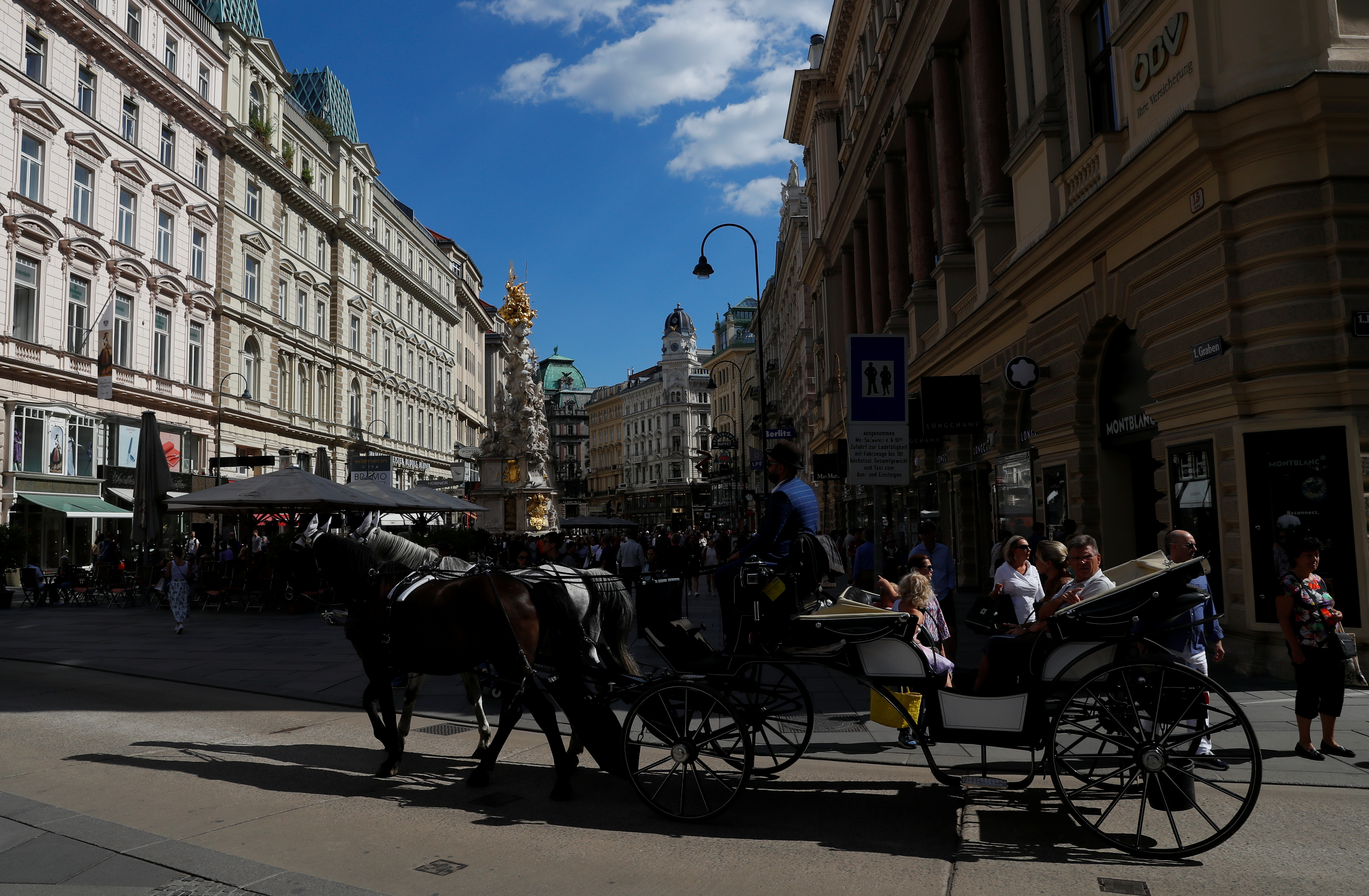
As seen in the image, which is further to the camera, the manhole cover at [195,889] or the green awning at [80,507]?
the green awning at [80,507]

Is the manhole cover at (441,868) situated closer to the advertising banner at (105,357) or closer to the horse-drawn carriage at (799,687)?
the horse-drawn carriage at (799,687)

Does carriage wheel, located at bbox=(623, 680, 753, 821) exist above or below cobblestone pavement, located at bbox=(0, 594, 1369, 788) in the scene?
above

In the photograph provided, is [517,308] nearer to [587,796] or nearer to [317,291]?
[317,291]

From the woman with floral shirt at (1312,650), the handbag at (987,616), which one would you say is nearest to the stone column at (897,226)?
the handbag at (987,616)

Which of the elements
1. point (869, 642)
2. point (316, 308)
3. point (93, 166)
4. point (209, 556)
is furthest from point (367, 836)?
point (316, 308)

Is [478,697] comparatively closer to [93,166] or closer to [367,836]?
[367,836]

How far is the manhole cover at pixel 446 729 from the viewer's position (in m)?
8.91

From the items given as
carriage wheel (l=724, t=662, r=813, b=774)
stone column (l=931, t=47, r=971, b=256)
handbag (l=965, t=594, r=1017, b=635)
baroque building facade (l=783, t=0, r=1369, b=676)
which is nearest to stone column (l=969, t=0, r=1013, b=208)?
baroque building facade (l=783, t=0, r=1369, b=676)

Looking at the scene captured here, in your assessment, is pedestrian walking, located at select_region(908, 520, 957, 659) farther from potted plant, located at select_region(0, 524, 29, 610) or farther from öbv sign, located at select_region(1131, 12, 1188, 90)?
potted plant, located at select_region(0, 524, 29, 610)

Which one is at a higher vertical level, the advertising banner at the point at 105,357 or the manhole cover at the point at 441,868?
the advertising banner at the point at 105,357

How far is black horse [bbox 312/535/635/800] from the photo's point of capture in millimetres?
6793

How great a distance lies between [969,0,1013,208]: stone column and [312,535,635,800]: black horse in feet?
43.8

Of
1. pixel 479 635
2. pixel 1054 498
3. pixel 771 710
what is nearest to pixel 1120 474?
pixel 1054 498

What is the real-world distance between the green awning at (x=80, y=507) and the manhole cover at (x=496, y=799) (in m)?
29.2
